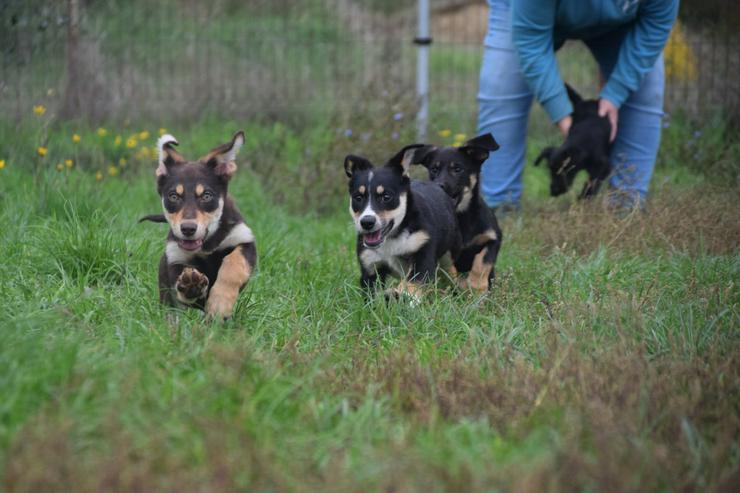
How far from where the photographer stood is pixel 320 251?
6.21m

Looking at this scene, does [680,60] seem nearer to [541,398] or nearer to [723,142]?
[723,142]

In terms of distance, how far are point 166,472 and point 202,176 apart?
1.98 m

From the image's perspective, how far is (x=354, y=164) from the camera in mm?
5293

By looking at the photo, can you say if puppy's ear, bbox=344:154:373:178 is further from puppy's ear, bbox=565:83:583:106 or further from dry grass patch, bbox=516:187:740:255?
puppy's ear, bbox=565:83:583:106

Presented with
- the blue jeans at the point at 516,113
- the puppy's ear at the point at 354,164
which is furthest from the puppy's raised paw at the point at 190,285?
the blue jeans at the point at 516,113

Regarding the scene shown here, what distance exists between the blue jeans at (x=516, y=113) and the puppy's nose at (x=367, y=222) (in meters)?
2.44

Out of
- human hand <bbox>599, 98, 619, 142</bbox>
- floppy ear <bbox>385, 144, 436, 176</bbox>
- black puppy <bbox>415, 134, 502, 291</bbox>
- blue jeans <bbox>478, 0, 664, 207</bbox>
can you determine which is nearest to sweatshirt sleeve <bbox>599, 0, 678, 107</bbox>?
human hand <bbox>599, 98, 619, 142</bbox>

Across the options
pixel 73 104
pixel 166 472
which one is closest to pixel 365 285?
pixel 166 472

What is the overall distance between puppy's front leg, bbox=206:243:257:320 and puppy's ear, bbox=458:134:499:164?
188cm

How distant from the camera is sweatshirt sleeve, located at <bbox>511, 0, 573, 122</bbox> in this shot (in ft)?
21.2

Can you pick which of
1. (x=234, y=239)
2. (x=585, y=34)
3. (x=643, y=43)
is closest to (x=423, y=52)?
(x=585, y=34)

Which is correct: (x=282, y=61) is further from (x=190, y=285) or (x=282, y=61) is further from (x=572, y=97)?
(x=190, y=285)

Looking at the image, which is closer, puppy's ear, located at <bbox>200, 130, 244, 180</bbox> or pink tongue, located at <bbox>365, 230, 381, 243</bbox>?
puppy's ear, located at <bbox>200, 130, 244, 180</bbox>

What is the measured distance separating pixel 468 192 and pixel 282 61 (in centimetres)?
507
